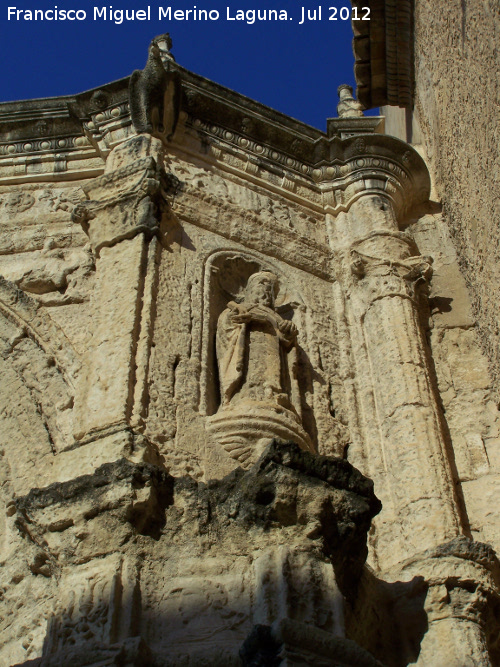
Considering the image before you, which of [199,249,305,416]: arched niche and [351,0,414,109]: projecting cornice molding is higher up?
[351,0,414,109]: projecting cornice molding

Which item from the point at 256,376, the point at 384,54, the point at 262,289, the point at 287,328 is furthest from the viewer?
the point at 384,54

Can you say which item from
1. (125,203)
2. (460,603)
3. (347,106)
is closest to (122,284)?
(125,203)

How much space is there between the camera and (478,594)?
5.05 meters

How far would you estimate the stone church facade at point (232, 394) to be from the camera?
4.48 m

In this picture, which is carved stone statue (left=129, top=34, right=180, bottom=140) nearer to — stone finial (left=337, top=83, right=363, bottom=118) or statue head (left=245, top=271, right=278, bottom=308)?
statue head (left=245, top=271, right=278, bottom=308)

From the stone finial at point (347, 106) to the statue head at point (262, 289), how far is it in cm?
328

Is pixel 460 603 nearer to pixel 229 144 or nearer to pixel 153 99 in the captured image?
pixel 229 144

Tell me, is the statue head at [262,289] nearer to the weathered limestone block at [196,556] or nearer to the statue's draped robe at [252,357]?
the statue's draped robe at [252,357]

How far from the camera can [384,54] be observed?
10.6m

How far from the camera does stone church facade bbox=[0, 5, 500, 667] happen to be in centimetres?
448

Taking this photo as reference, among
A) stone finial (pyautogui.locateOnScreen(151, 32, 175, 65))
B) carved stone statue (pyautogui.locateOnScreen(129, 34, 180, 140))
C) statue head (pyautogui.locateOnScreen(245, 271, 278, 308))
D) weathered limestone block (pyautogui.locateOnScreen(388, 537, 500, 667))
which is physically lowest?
weathered limestone block (pyautogui.locateOnScreen(388, 537, 500, 667))

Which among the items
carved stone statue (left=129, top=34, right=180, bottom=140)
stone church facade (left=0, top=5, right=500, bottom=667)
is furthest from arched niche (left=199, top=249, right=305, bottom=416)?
carved stone statue (left=129, top=34, right=180, bottom=140)

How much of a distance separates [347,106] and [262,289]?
3.99 meters

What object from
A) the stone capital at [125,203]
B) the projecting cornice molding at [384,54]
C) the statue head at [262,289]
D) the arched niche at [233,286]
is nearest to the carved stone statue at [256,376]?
the statue head at [262,289]
